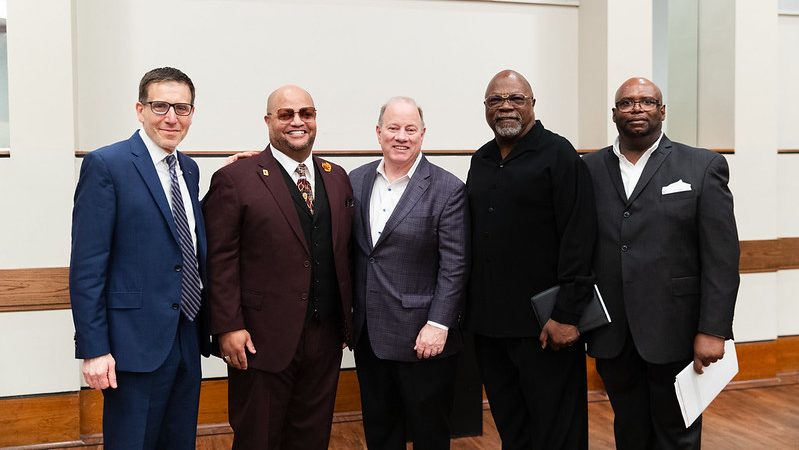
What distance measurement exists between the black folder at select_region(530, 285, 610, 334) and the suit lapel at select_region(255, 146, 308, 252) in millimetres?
800

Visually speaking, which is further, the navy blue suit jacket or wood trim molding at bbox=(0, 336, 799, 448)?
wood trim molding at bbox=(0, 336, 799, 448)

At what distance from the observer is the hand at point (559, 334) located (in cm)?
230

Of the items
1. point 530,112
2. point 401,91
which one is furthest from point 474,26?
point 530,112

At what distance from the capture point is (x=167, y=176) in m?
2.06

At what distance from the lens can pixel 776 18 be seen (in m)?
4.14

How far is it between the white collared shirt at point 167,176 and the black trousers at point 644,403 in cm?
147

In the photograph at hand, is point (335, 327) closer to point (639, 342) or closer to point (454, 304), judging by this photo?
point (454, 304)

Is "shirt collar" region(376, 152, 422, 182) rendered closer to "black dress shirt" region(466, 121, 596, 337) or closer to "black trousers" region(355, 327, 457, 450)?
"black dress shirt" region(466, 121, 596, 337)

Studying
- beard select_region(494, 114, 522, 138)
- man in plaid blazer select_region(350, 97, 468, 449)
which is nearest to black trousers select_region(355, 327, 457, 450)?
man in plaid blazer select_region(350, 97, 468, 449)

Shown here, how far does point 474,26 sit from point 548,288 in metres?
2.15

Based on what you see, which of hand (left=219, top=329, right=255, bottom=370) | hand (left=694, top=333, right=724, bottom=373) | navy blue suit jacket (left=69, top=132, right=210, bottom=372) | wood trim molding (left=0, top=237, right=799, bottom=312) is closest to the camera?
navy blue suit jacket (left=69, top=132, right=210, bottom=372)

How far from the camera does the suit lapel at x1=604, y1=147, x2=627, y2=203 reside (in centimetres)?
238

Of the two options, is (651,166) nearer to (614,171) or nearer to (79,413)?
(614,171)

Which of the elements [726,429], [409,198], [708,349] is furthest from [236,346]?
[726,429]
